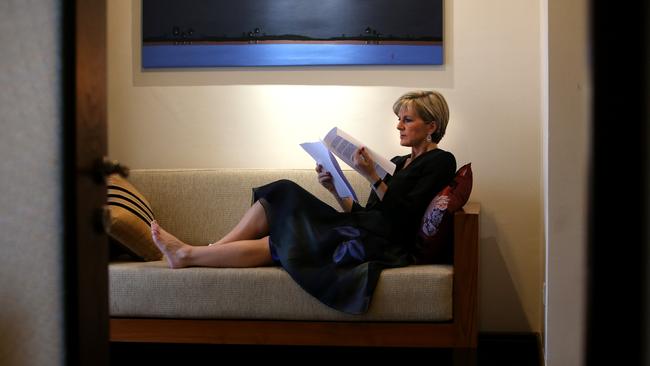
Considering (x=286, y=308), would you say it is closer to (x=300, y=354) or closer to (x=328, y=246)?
(x=328, y=246)

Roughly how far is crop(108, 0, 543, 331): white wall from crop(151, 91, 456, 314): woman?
1.39ft

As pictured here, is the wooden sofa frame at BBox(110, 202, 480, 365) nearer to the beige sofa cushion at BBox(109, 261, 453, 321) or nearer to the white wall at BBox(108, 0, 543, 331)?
the beige sofa cushion at BBox(109, 261, 453, 321)

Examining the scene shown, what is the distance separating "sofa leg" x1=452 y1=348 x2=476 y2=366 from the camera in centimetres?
224

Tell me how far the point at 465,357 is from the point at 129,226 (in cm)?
128

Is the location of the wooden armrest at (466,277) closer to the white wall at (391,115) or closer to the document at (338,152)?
the document at (338,152)

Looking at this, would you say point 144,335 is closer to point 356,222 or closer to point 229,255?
point 229,255

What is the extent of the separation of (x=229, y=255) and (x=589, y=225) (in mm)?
2002

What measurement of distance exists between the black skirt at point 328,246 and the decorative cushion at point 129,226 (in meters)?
0.44

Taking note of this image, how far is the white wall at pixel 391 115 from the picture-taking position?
301 centimetres

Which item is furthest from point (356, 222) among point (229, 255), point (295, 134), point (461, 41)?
point (461, 41)

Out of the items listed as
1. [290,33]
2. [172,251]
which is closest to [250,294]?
[172,251]

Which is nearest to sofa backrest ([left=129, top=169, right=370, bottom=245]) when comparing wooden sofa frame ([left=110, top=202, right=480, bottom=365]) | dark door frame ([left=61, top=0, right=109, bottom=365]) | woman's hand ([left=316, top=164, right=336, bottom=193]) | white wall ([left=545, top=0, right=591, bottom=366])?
woman's hand ([left=316, top=164, right=336, bottom=193])

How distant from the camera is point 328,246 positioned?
2.43m

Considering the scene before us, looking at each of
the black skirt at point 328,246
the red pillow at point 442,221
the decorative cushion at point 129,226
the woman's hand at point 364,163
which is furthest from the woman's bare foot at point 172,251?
the red pillow at point 442,221
